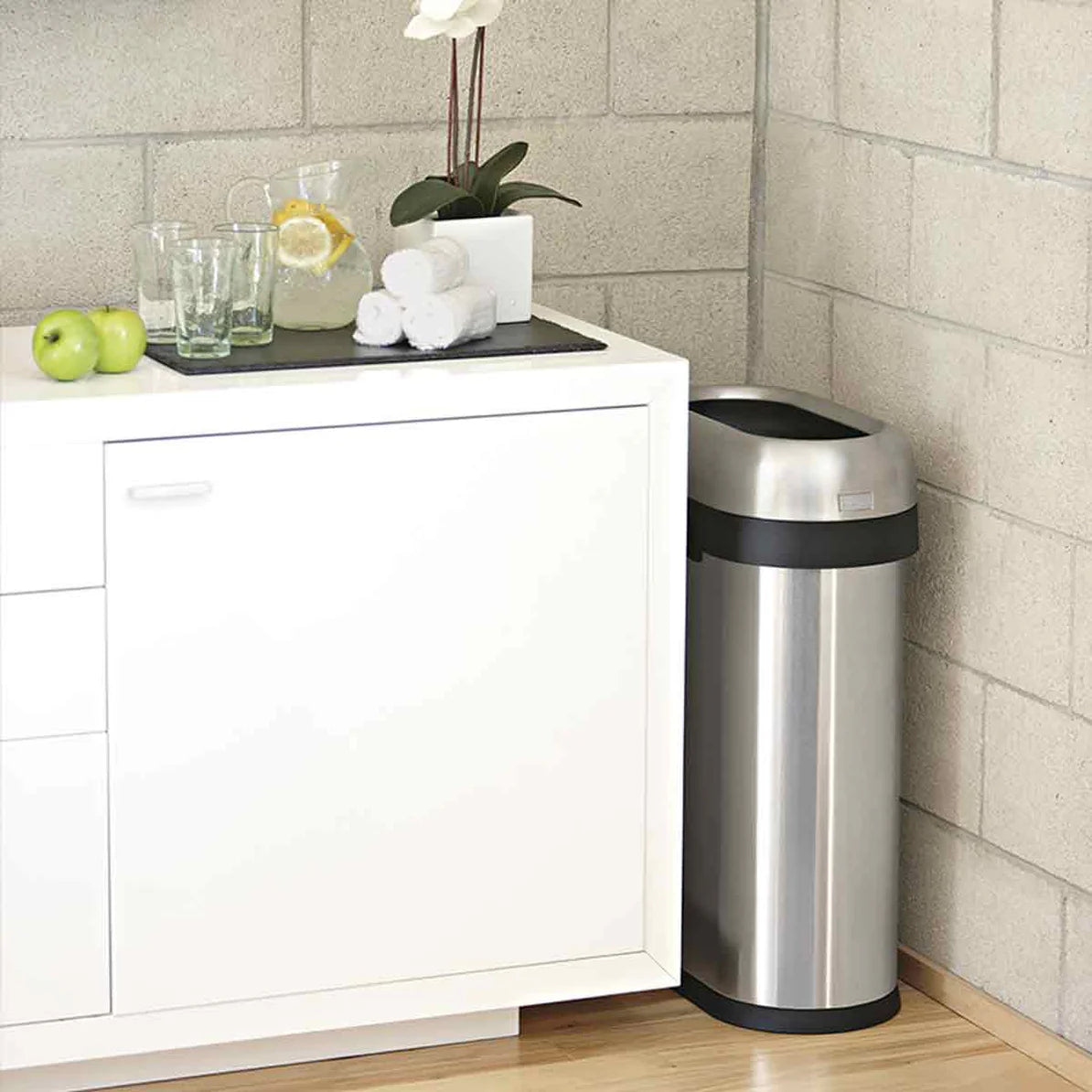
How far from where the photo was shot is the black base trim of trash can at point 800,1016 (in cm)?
262

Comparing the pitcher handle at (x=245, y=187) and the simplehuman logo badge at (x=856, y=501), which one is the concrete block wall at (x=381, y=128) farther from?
the simplehuman logo badge at (x=856, y=501)

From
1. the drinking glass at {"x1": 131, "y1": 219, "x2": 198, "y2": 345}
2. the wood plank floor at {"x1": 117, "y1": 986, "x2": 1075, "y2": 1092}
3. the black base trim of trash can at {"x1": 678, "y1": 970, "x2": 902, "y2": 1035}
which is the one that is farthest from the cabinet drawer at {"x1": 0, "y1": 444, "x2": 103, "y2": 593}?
the black base trim of trash can at {"x1": 678, "y1": 970, "x2": 902, "y2": 1035}

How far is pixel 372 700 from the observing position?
239cm

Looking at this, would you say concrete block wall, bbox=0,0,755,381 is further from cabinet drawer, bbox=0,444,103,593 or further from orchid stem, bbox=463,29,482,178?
cabinet drawer, bbox=0,444,103,593

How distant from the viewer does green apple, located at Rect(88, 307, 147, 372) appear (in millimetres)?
2307

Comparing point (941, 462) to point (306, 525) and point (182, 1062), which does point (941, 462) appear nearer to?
point (306, 525)

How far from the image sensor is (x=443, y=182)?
2.60 m

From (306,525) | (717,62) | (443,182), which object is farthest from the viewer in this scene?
(717,62)

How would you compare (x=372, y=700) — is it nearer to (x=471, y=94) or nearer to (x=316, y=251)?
(x=316, y=251)

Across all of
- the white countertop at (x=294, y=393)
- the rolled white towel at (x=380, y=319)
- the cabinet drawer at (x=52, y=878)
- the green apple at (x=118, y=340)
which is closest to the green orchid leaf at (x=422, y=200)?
the rolled white towel at (x=380, y=319)

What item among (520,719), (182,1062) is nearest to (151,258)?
(520,719)

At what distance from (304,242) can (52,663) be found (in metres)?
0.61

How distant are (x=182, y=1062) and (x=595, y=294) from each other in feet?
3.91

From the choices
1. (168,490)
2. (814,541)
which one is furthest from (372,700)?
(814,541)
